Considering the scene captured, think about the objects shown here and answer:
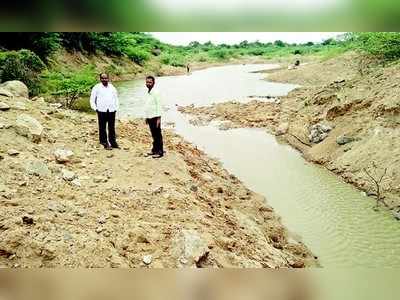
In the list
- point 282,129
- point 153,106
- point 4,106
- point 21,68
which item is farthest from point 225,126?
point 4,106

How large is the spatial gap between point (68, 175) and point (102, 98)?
1.22 meters

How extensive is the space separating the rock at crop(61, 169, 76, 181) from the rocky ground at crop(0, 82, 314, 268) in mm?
10

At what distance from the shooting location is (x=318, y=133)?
1002 centimetres

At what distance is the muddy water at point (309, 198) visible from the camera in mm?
5352

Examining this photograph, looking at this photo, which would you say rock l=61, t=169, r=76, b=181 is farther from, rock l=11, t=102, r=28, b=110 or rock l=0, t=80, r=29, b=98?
rock l=0, t=80, r=29, b=98

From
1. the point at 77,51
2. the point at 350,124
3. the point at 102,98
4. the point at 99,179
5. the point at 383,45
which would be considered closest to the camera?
the point at 99,179

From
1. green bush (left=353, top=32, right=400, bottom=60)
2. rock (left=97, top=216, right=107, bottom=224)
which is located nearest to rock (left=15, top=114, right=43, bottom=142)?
rock (left=97, top=216, right=107, bottom=224)

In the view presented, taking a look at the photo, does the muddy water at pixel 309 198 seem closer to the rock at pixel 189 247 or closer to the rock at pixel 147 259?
the rock at pixel 189 247

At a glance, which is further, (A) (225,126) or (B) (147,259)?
(A) (225,126)

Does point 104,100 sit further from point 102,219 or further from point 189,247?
point 189,247

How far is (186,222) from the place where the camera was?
4629 mm

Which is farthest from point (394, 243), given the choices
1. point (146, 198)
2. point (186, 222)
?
point (146, 198)
